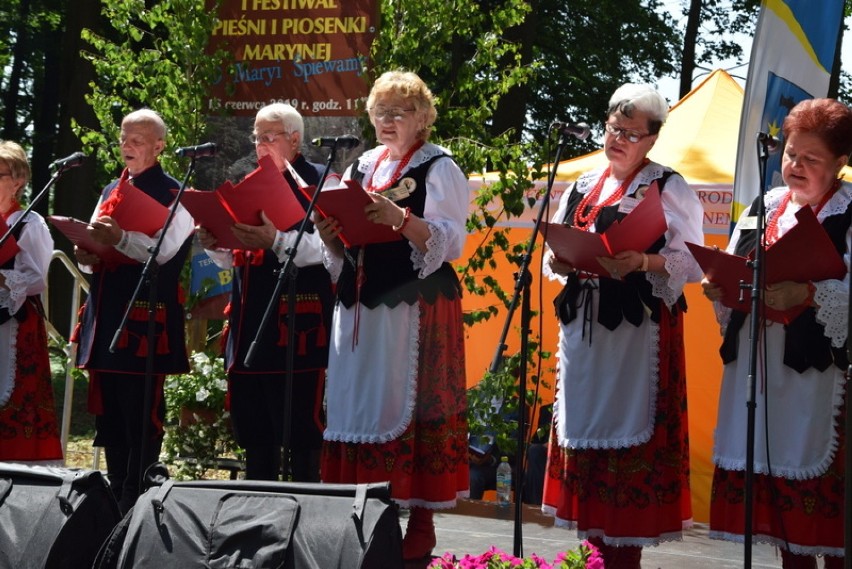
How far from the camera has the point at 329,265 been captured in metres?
4.48

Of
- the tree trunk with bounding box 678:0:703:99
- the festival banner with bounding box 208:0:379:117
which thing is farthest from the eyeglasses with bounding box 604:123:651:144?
the tree trunk with bounding box 678:0:703:99

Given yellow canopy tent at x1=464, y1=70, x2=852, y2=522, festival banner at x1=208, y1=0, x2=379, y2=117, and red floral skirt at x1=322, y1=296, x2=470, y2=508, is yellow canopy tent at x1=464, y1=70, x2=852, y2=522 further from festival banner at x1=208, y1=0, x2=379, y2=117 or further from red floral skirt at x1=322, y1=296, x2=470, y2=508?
red floral skirt at x1=322, y1=296, x2=470, y2=508

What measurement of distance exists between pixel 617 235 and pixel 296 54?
9.98ft

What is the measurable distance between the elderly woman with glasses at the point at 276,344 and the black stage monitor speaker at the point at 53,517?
136cm

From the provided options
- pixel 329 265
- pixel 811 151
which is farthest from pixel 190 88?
pixel 811 151

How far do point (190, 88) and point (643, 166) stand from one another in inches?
125

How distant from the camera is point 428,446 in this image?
430cm

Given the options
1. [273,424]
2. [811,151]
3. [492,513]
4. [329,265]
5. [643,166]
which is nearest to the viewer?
[811,151]

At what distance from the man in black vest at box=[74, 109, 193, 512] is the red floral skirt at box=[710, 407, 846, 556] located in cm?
246

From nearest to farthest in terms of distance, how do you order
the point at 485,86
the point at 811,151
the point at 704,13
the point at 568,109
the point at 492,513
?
the point at 811,151 < the point at 492,513 < the point at 485,86 < the point at 568,109 < the point at 704,13

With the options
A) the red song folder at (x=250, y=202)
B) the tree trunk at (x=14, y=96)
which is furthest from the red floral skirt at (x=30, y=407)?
the tree trunk at (x=14, y=96)

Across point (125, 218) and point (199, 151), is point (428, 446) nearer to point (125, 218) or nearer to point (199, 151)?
point (199, 151)

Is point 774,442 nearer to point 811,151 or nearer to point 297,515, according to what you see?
point 811,151

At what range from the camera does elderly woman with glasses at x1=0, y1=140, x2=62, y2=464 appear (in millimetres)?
5223
